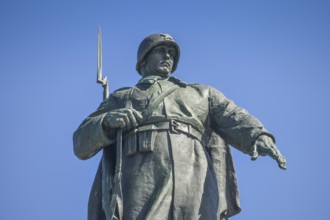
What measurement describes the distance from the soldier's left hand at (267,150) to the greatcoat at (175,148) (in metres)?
0.13

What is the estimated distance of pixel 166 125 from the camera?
16.0 meters

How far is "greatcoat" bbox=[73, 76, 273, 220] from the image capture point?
15.3 metres

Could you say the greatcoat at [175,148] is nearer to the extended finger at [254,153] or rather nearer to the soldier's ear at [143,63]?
the extended finger at [254,153]

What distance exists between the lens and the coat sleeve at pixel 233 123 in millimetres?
15914

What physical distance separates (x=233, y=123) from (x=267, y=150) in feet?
3.51

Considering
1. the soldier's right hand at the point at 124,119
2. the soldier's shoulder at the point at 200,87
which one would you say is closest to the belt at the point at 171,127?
the soldier's right hand at the point at 124,119

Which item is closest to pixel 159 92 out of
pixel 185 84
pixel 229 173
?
pixel 185 84

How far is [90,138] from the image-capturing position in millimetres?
16156

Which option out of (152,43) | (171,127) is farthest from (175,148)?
(152,43)

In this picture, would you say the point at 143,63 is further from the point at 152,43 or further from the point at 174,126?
the point at 174,126

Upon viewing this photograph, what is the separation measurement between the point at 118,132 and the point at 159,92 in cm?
102

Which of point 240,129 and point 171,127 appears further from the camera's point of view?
point 240,129

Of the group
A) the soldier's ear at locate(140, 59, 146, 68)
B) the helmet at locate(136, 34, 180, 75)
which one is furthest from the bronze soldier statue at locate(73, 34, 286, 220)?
the soldier's ear at locate(140, 59, 146, 68)

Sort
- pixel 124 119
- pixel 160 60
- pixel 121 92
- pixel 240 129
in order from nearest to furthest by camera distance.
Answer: pixel 124 119 → pixel 240 129 → pixel 121 92 → pixel 160 60
